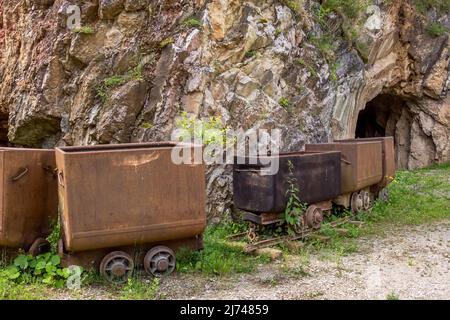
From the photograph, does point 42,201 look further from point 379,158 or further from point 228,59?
point 379,158

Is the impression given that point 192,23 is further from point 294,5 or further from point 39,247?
point 39,247

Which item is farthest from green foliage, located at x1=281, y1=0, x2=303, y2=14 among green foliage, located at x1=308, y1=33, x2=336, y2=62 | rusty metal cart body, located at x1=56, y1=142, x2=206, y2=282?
rusty metal cart body, located at x1=56, y1=142, x2=206, y2=282

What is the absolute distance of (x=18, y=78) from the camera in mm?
12328

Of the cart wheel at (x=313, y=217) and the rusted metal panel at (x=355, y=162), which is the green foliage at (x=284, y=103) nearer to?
the rusted metal panel at (x=355, y=162)

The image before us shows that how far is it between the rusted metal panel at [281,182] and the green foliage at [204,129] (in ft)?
Result: 5.36

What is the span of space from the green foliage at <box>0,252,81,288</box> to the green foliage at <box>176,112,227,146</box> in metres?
4.19

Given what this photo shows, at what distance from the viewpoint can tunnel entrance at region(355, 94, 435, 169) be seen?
757 inches

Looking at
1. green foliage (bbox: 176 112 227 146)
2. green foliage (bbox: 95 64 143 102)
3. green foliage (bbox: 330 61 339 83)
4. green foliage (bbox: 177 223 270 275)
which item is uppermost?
green foliage (bbox: 330 61 339 83)

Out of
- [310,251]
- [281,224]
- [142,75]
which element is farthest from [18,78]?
[310,251]

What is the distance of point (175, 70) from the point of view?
1006 centimetres

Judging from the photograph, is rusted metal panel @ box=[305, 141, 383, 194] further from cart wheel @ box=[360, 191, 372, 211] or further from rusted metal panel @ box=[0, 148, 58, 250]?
rusted metal panel @ box=[0, 148, 58, 250]

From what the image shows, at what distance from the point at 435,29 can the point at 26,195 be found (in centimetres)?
1650

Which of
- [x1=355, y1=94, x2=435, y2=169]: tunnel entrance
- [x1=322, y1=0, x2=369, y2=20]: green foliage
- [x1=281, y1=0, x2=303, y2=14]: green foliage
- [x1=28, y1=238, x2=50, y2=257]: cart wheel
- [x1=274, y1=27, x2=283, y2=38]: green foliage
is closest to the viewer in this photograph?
[x1=28, y1=238, x2=50, y2=257]: cart wheel

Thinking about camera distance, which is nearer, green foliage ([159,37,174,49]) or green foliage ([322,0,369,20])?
green foliage ([159,37,174,49])
